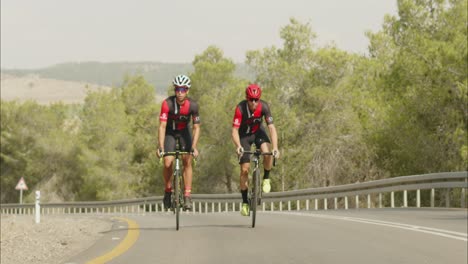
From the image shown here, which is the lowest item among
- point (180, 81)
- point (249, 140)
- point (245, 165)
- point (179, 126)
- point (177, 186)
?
point (177, 186)

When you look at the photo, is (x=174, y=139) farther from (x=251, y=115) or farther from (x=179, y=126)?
(x=251, y=115)

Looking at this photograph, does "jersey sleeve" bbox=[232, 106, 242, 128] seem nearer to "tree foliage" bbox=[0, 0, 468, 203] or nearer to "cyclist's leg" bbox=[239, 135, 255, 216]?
"cyclist's leg" bbox=[239, 135, 255, 216]

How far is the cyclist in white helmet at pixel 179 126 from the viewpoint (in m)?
12.8

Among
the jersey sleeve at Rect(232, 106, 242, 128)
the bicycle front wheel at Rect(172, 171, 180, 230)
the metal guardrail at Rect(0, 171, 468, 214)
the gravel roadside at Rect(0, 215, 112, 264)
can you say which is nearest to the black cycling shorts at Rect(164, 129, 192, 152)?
the bicycle front wheel at Rect(172, 171, 180, 230)

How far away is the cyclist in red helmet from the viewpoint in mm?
12859

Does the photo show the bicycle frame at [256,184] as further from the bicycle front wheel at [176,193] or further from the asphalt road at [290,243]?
the bicycle front wheel at [176,193]

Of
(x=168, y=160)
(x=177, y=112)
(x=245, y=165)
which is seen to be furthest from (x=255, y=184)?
(x=177, y=112)

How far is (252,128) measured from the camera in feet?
43.9

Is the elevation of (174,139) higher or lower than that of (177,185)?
higher

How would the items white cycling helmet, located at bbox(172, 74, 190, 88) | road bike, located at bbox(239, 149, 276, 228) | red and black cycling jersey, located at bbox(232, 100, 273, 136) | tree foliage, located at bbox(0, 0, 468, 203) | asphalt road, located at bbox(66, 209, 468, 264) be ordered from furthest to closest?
1. tree foliage, located at bbox(0, 0, 468, 203)
2. road bike, located at bbox(239, 149, 276, 228)
3. red and black cycling jersey, located at bbox(232, 100, 273, 136)
4. white cycling helmet, located at bbox(172, 74, 190, 88)
5. asphalt road, located at bbox(66, 209, 468, 264)

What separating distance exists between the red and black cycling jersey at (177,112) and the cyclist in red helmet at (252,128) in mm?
687

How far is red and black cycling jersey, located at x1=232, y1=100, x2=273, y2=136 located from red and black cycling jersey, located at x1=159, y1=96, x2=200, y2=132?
640 millimetres

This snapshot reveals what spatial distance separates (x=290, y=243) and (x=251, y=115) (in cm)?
266

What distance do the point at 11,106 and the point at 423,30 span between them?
214 feet
